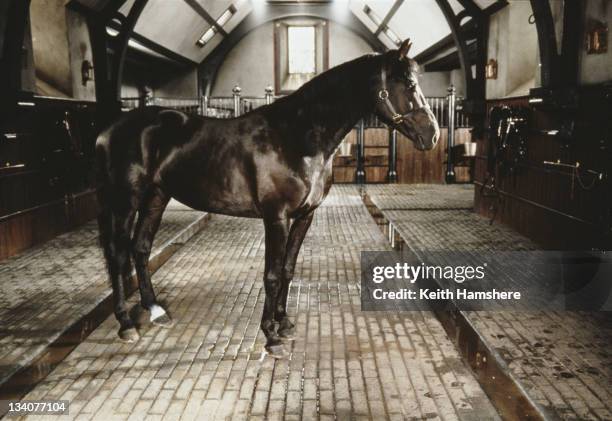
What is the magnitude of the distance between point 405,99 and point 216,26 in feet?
47.1

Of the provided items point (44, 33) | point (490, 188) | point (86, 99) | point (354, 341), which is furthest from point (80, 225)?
point (490, 188)

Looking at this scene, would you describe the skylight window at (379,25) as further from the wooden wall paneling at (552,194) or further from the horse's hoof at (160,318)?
the horse's hoof at (160,318)

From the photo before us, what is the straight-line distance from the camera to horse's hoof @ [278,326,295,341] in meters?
3.88

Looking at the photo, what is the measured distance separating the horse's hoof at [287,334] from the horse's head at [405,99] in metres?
1.67

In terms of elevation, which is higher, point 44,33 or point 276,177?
point 44,33

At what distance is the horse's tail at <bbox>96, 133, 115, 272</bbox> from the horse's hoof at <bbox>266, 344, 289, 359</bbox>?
4.71 ft

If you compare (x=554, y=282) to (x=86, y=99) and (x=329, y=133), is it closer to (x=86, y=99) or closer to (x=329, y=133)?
(x=329, y=133)

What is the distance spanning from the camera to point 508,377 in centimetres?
321

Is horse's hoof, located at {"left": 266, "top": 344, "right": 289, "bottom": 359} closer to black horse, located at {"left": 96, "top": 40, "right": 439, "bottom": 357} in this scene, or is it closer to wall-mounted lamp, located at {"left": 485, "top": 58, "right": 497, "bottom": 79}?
black horse, located at {"left": 96, "top": 40, "right": 439, "bottom": 357}

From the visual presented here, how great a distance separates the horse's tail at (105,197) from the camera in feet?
13.1

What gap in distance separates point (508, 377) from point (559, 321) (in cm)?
127

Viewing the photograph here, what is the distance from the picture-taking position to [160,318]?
419 centimetres

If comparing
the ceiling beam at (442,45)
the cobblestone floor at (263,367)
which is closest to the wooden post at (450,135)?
the ceiling beam at (442,45)

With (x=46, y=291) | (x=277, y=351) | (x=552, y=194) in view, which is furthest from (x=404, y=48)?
(x=552, y=194)
